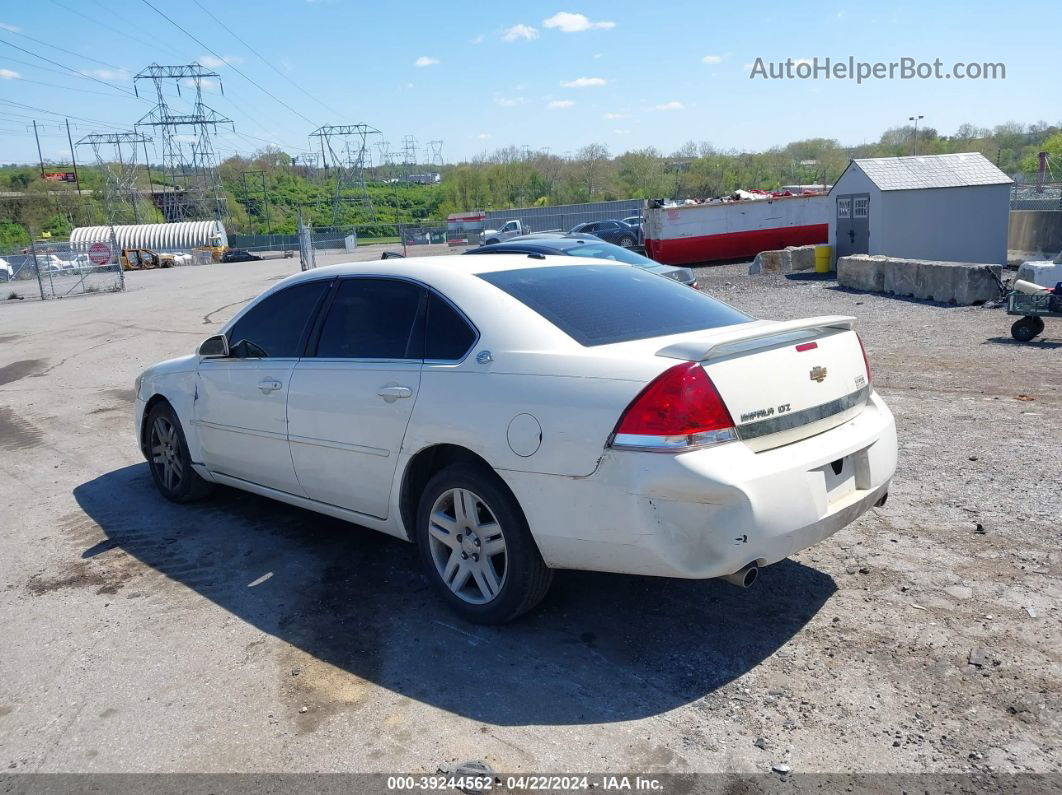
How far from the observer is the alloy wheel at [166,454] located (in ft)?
19.6

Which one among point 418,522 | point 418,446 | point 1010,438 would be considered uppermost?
point 418,446

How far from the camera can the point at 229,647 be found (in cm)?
390

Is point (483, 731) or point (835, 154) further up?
point (835, 154)

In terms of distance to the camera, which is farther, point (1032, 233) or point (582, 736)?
point (1032, 233)

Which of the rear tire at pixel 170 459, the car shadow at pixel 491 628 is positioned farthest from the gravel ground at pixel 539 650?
the rear tire at pixel 170 459

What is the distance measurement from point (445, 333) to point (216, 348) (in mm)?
2138

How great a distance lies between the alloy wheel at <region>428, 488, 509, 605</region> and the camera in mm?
3818

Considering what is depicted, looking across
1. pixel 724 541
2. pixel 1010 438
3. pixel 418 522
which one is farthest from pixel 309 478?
pixel 1010 438

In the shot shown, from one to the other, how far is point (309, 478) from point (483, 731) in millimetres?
2077

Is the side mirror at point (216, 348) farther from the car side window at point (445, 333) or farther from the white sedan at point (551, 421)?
the car side window at point (445, 333)

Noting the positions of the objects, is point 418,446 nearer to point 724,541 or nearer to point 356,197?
point 724,541

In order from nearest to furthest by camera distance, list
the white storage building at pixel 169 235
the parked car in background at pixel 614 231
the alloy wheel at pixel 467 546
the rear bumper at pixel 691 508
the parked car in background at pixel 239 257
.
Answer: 1. the rear bumper at pixel 691 508
2. the alloy wheel at pixel 467 546
3. the parked car in background at pixel 614 231
4. the parked car in background at pixel 239 257
5. the white storage building at pixel 169 235

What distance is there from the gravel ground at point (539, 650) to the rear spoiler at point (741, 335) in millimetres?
1283

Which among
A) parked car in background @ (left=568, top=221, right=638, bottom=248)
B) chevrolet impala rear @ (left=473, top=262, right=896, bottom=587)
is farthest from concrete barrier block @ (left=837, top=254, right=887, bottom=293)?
parked car in background @ (left=568, top=221, right=638, bottom=248)
